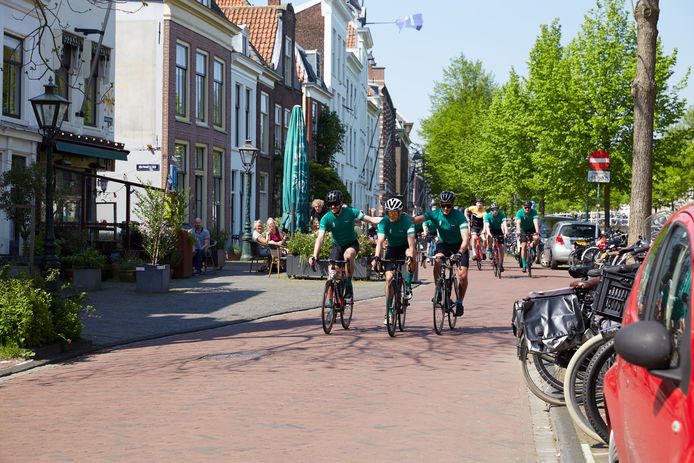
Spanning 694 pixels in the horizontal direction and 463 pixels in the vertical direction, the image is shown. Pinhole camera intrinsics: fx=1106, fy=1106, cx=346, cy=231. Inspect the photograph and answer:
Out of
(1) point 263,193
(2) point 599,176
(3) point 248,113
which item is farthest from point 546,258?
(1) point 263,193

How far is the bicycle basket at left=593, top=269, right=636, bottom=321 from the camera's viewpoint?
272 inches

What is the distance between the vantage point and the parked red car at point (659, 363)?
322 cm

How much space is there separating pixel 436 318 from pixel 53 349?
4.60 meters

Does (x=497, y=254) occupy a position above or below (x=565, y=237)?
below

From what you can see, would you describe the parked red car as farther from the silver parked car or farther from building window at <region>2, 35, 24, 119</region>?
the silver parked car

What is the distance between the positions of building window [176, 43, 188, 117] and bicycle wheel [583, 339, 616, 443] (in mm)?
27692

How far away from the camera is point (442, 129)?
7925 centimetres

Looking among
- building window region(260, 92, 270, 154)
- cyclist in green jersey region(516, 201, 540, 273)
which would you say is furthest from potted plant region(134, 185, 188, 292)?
building window region(260, 92, 270, 154)

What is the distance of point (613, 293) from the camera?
698 cm

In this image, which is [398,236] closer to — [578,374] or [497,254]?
[578,374]

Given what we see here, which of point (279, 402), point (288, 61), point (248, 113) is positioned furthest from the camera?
point (288, 61)

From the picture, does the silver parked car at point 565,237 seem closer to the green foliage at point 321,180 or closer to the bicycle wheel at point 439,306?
the green foliage at point 321,180

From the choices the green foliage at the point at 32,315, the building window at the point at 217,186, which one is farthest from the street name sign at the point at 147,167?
the green foliage at the point at 32,315

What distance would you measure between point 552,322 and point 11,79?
18.2 m
